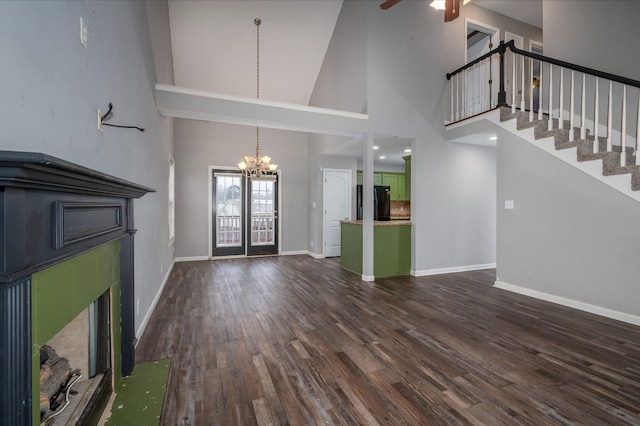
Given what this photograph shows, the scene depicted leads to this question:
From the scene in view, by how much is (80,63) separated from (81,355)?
4.98 feet

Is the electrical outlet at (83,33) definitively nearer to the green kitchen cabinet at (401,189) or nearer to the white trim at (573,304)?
the white trim at (573,304)

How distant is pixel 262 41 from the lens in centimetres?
558

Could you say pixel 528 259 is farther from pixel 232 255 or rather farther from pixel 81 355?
pixel 232 255

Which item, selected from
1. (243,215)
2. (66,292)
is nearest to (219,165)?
(243,215)

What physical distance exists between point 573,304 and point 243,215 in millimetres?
6089

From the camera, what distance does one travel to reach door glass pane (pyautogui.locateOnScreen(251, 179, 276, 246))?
688cm

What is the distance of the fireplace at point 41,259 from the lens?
68 centimetres

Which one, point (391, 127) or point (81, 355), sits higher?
point (391, 127)

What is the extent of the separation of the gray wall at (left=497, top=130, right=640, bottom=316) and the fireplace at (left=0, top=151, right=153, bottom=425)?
4520mm

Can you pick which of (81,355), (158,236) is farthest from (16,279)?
(158,236)

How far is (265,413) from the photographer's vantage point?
5.35 feet

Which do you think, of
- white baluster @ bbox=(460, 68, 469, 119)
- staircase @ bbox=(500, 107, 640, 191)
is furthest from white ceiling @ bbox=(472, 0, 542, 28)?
staircase @ bbox=(500, 107, 640, 191)

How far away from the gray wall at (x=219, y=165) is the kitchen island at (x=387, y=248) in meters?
2.43

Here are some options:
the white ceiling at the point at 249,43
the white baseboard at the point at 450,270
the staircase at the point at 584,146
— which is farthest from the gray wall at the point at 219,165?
the staircase at the point at 584,146
